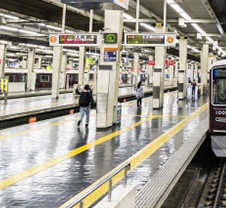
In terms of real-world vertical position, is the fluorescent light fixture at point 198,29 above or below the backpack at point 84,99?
above

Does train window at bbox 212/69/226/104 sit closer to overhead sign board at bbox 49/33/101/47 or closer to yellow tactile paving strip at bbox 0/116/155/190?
yellow tactile paving strip at bbox 0/116/155/190

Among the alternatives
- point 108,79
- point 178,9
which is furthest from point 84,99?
point 178,9

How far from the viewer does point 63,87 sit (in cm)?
4938

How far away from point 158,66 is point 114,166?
16411 millimetres

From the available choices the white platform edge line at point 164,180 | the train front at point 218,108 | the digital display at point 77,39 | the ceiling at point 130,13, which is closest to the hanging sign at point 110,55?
the digital display at point 77,39

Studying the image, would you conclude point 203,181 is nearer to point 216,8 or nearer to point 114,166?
point 114,166

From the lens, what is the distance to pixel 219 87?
13.0m

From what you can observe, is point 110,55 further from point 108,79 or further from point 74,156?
point 74,156

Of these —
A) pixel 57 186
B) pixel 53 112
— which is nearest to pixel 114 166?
pixel 57 186

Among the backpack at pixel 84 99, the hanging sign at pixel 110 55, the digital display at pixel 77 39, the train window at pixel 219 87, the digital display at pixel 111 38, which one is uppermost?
the digital display at pixel 77 39

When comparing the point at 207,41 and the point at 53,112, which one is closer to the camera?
the point at 53,112

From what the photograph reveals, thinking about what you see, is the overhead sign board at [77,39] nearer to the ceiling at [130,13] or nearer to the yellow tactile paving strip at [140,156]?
the ceiling at [130,13]

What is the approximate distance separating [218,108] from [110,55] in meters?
4.59

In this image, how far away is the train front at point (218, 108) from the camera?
498 inches
